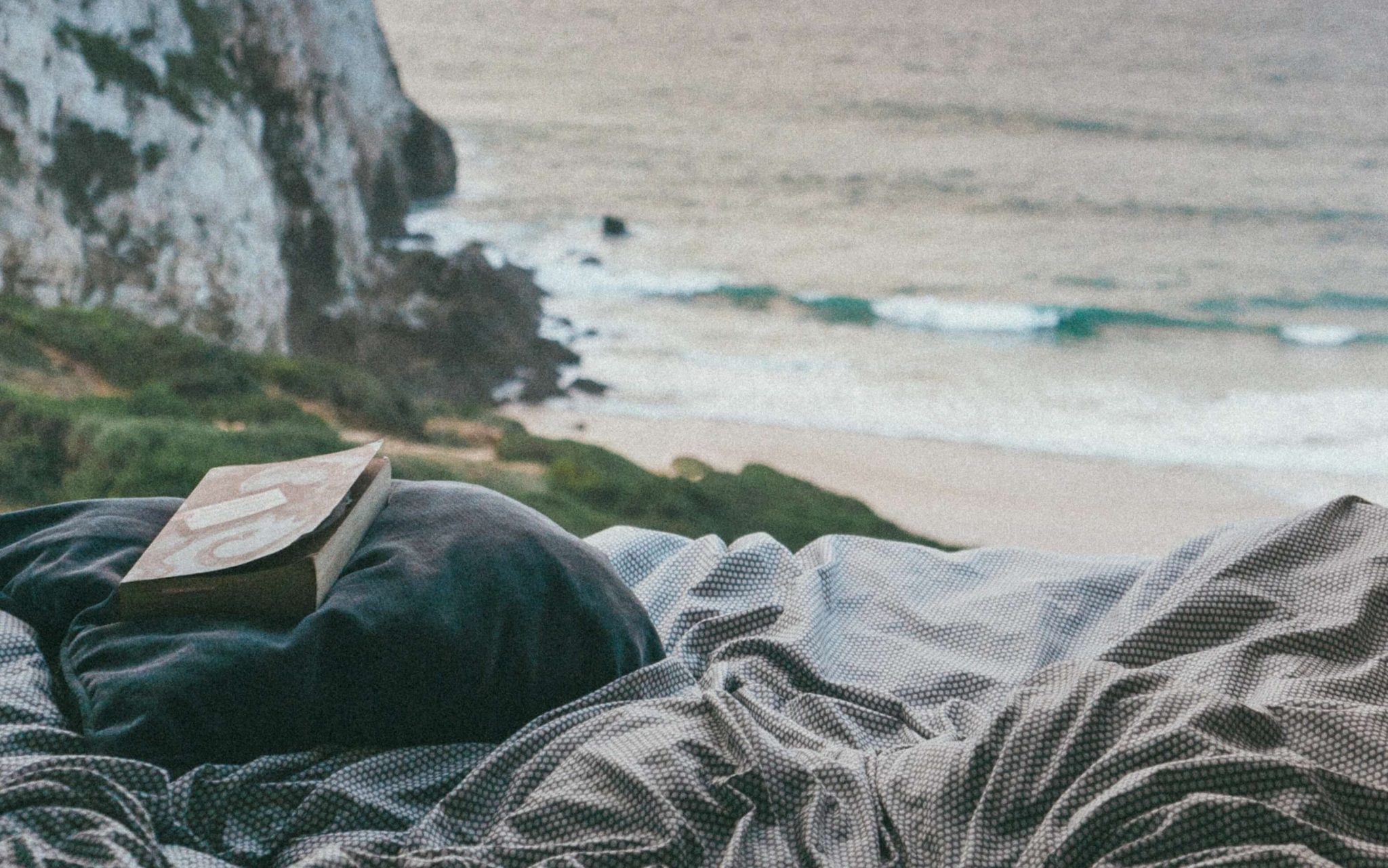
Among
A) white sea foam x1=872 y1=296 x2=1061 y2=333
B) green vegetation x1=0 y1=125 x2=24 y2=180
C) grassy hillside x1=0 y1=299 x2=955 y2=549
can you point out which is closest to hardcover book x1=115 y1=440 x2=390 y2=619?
grassy hillside x1=0 y1=299 x2=955 y2=549

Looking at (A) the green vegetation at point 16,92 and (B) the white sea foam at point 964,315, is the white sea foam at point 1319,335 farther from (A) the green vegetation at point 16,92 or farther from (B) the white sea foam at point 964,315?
(A) the green vegetation at point 16,92

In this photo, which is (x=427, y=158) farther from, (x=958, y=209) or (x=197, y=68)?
(x=958, y=209)

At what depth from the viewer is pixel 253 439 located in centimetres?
448

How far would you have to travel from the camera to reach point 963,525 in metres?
6.69

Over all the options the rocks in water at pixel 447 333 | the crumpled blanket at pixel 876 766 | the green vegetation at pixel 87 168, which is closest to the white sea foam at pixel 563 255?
the rocks in water at pixel 447 333

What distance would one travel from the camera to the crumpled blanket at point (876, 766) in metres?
Result: 1.16

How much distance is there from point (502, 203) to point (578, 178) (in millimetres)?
1965

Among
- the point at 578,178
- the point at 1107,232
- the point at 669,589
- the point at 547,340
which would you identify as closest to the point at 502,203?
the point at 578,178

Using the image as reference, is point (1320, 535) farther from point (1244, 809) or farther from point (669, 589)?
point (669, 589)

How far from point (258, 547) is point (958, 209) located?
1651 cm

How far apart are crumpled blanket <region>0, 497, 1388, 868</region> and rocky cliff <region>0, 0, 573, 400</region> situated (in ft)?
19.4

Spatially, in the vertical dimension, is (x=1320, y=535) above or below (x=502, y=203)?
above

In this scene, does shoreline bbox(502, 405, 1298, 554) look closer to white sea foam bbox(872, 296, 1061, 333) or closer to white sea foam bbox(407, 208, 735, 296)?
white sea foam bbox(872, 296, 1061, 333)

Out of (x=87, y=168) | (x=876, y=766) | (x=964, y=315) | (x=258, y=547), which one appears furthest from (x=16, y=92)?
(x=964, y=315)
